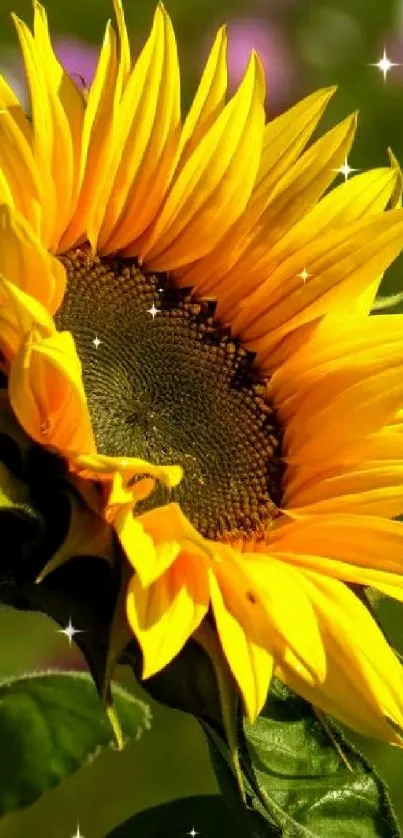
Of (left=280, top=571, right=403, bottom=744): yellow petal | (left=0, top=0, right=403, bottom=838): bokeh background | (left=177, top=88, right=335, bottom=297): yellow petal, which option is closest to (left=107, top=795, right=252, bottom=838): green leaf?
(left=280, top=571, right=403, bottom=744): yellow petal

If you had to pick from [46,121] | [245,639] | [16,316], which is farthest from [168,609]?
[46,121]

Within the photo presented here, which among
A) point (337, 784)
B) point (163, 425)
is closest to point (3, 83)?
point (163, 425)

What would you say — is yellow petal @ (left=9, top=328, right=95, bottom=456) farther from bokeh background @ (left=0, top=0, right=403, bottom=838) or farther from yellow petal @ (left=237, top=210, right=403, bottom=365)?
bokeh background @ (left=0, top=0, right=403, bottom=838)

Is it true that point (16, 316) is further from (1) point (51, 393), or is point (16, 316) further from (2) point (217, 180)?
(2) point (217, 180)

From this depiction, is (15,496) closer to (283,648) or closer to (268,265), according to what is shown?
(283,648)

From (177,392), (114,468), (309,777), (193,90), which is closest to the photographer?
(114,468)

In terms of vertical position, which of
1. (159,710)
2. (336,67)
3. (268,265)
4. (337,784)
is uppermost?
(336,67)

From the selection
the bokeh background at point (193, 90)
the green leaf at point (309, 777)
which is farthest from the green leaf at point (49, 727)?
the bokeh background at point (193, 90)
